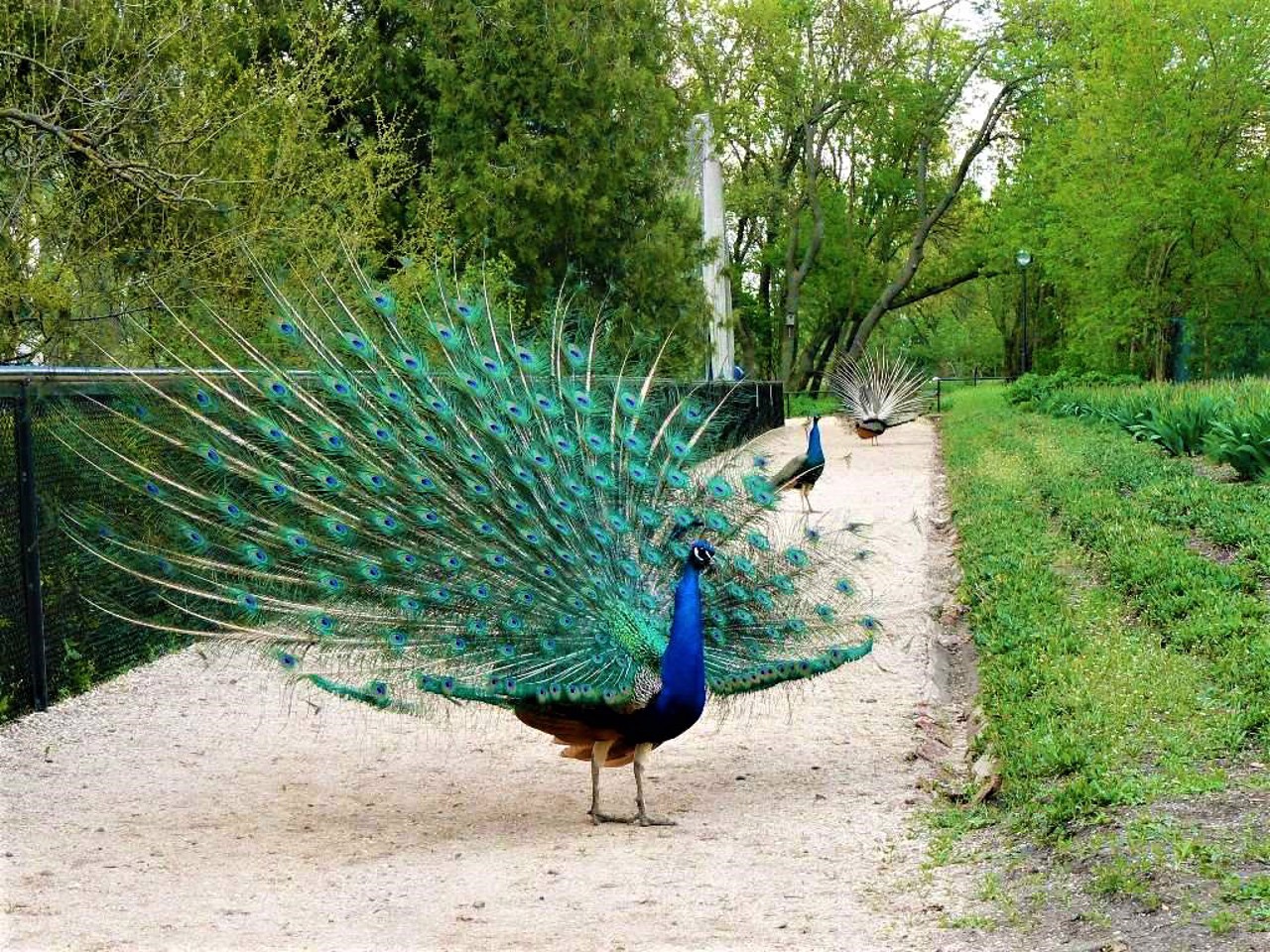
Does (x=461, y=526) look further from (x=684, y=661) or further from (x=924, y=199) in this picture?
(x=924, y=199)

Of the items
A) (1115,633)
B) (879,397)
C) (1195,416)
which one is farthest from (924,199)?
(1115,633)

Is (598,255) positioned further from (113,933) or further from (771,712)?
(113,933)

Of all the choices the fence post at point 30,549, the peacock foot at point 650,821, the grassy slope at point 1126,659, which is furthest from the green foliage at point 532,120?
the peacock foot at point 650,821

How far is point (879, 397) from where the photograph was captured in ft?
95.0

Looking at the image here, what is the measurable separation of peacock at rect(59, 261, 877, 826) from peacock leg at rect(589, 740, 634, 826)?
0.02 meters

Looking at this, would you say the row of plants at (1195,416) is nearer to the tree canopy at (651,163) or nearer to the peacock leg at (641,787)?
the tree canopy at (651,163)

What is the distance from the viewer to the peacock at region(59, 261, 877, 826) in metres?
6.19

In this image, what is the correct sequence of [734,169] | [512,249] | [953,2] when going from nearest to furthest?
[512,249] → [953,2] → [734,169]

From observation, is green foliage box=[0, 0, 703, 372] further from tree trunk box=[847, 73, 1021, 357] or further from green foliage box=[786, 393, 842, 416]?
tree trunk box=[847, 73, 1021, 357]

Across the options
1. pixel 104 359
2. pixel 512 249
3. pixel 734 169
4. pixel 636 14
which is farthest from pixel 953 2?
pixel 104 359

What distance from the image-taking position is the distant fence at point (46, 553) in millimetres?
8664

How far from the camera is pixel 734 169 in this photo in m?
49.8

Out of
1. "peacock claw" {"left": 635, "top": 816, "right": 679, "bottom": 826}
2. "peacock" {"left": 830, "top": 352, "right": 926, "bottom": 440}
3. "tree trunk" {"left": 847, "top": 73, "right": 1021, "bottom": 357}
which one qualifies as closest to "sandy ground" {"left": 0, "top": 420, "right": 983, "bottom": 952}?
"peacock claw" {"left": 635, "top": 816, "right": 679, "bottom": 826}

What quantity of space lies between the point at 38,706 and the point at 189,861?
10.8 ft
